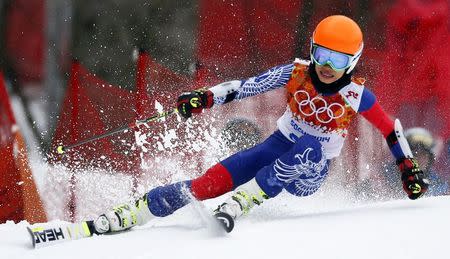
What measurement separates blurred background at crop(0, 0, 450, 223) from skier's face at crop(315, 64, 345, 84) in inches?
97.0

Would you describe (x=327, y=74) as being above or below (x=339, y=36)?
below

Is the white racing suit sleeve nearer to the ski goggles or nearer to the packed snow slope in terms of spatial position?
the ski goggles

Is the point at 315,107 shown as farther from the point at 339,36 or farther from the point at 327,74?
the point at 339,36

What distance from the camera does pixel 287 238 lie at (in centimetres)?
199

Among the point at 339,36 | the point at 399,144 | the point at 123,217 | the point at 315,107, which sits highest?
the point at 339,36

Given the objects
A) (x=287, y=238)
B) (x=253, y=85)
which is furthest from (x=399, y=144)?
(x=287, y=238)

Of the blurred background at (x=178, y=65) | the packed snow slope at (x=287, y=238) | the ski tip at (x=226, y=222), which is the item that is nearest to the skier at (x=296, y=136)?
the packed snow slope at (x=287, y=238)

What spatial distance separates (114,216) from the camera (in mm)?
2553

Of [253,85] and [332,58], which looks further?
[253,85]

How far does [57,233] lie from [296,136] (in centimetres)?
111

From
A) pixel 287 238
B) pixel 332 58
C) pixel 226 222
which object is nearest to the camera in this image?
pixel 287 238

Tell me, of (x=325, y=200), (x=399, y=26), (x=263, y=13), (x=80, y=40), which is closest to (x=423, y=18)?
(x=399, y=26)

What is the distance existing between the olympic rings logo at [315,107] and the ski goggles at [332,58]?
0.57ft

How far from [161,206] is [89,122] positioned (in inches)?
94.3
